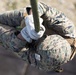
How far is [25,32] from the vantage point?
124 cm

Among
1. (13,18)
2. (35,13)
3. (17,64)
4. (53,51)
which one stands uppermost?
(35,13)

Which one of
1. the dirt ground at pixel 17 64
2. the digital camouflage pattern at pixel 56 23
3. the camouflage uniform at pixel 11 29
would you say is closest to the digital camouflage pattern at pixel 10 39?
the camouflage uniform at pixel 11 29

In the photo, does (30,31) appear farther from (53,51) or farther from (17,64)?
(17,64)

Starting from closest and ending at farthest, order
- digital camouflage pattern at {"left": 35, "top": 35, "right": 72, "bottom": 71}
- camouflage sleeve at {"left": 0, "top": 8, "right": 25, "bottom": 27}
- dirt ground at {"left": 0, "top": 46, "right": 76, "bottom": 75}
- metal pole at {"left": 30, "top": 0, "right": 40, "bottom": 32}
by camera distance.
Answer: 1. metal pole at {"left": 30, "top": 0, "right": 40, "bottom": 32}
2. digital camouflage pattern at {"left": 35, "top": 35, "right": 72, "bottom": 71}
3. camouflage sleeve at {"left": 0, "top": 8, "right": 25, "bottom": 27}
4. dirt ground at {"left": 0, "top": 46, "right": 76, "bottom": 75}

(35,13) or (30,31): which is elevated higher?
(35,13)

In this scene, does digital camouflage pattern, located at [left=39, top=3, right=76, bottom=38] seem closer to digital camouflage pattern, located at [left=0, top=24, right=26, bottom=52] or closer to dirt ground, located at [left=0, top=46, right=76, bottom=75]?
digital camouflage pattern, located at [left=0, top=24, right=26, bottom=52]

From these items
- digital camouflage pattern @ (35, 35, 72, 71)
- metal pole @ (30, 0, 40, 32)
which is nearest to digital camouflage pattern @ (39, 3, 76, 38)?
digital camouflage pattern @ (35, 35, 72, 71)

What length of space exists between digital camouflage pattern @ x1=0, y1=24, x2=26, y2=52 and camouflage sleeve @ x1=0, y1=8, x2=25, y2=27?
32mm

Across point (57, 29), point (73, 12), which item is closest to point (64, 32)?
point (57, 29)

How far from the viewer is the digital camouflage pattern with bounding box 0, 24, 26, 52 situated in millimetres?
1322

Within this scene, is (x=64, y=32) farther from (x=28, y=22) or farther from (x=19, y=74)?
(x=19, y=74)

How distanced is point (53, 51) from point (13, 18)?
30 centimetres

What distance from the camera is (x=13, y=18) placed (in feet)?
4.75

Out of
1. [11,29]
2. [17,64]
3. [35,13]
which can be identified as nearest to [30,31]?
[35,13]
